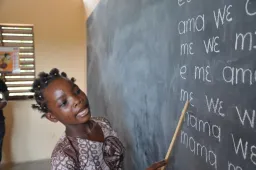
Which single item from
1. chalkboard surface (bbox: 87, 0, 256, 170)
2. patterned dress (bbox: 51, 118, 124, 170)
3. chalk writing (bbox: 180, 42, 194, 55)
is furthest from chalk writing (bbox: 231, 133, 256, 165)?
patterned dress (bbox: 51, 118, 124, 170)

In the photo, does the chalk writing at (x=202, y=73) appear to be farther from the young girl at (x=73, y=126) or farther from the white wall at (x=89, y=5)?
the white wall at (x=89, y=5)

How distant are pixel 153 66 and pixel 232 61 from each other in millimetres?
600

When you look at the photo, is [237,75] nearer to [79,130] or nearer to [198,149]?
[198,149]

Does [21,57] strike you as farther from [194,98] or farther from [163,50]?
[194,98]

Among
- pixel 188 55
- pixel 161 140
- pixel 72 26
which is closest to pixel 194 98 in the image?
pixel 188 55

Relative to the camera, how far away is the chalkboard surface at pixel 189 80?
0.68 metres

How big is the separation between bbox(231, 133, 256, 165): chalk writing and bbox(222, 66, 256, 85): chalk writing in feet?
0.53

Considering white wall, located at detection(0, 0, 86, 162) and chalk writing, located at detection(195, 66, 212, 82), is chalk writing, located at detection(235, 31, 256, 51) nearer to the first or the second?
chalk writing, located at detection(195, 66, 212, 82)

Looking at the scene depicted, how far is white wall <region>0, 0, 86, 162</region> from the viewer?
3.49m

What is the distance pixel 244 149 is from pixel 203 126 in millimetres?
205

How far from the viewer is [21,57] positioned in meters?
3.52

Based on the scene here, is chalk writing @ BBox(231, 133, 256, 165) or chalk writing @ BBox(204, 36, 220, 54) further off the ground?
Result: chalk writing @ BBox(204, 36, 220, 54)

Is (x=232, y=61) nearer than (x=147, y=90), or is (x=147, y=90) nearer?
(x=232, y=61)

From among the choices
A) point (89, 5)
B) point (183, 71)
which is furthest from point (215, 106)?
point (89, 5)
